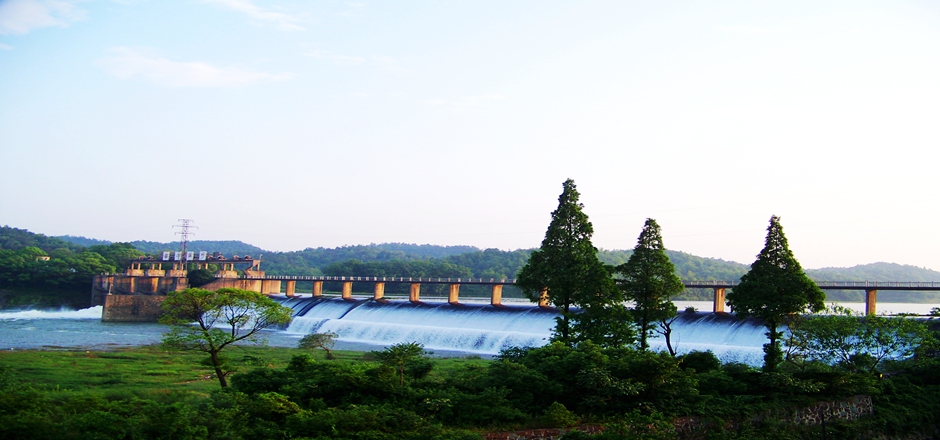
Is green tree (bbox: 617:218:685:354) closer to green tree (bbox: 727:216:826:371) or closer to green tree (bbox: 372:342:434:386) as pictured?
green tree (bbox: 727:216:826:371)

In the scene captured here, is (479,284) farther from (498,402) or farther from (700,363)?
(498,402)

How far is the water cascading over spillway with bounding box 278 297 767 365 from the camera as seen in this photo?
43812 millimetres

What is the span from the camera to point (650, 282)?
31.4 meters

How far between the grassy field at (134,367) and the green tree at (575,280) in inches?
222

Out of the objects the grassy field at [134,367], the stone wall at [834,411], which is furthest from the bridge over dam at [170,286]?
the stone wall at [834,411]

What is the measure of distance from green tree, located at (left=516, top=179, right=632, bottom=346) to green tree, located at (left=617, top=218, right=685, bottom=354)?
0.83 meters

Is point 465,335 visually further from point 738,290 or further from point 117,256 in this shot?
point 117,256

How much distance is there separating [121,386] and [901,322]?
109ft

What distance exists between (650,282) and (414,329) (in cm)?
3112

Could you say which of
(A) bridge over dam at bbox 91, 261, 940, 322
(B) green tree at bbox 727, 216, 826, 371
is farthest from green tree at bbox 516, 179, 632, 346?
(A) bridge over dam at bbox 91, 261, 940, 322

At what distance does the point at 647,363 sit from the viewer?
2306cm

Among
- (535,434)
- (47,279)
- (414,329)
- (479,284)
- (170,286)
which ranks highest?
(479,284)

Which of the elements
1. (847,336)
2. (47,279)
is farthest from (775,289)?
(47,279)

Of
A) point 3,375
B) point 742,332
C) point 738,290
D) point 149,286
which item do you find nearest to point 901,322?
point 738,290
